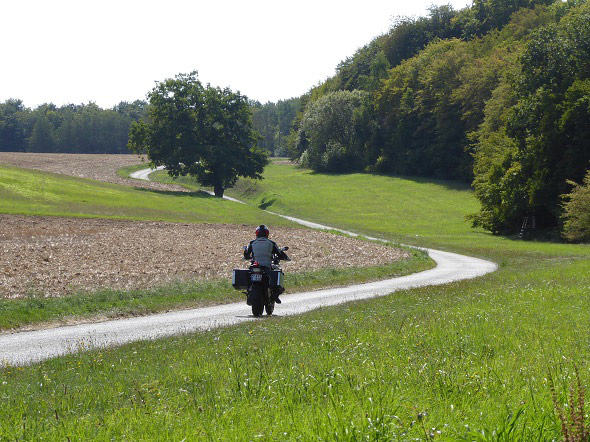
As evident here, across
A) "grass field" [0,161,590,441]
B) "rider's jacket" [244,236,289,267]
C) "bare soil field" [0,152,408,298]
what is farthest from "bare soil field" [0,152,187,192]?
Result: "grass field" [0,161,590,441]

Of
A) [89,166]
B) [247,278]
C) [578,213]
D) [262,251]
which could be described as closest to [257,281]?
[247,278]

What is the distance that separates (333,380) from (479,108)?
318 ft

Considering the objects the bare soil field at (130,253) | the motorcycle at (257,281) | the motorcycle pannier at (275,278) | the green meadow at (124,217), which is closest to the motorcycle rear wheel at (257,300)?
the motorcycle at (257,281)

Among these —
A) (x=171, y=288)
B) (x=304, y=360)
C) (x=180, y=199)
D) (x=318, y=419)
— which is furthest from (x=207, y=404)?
(x=180, y=199)

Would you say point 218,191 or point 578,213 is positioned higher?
point 578,213

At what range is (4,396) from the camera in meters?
8.19

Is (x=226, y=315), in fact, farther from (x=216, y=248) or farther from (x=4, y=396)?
(x=216, y=248)

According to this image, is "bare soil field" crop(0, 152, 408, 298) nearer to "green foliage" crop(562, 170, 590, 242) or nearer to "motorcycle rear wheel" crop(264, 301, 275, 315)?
"motorcycle rear wheel" crop(264, 301, 275, 315)

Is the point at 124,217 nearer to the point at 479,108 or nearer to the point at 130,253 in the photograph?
the point at 130,253

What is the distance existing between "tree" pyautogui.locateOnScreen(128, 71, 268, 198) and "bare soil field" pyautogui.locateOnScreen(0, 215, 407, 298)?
43.0 meters

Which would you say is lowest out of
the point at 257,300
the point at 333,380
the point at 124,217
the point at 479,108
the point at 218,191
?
the point at 124,217

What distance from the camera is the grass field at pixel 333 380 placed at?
585cm

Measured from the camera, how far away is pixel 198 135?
325 feet

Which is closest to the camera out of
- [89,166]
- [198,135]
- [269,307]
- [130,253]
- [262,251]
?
[262,251]
